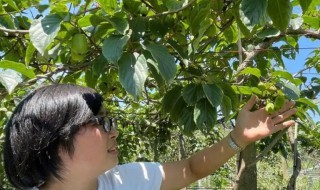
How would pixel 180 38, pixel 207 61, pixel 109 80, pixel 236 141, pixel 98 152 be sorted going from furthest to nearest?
pixel 109 80 < pixel 207 61 < pixel 180 38 < pixel 236 141 < pixel 98 152

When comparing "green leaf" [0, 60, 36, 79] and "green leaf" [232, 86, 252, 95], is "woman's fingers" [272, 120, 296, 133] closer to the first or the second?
"green leaf" [232, 86, 252, 95]

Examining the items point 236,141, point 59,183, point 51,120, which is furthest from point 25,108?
point 236,141

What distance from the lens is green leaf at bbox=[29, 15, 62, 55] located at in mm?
1021

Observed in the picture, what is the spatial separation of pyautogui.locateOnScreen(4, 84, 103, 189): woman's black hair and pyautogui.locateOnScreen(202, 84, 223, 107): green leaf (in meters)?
0.30

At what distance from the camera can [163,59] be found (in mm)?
1070

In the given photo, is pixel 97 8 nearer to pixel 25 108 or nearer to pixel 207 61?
pixel 25 108

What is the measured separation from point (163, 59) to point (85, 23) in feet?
0.85

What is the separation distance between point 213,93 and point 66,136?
39cm

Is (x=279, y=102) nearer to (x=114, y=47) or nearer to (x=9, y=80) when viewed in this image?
(x=114, y=47)

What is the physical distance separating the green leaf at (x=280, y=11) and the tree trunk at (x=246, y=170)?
0.90 meters

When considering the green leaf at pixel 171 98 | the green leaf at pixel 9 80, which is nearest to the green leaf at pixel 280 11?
the green leaf at pixel 171 98

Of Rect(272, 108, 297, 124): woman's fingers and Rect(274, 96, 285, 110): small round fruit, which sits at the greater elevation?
Rect(274, 96, 285, 110): small round fruit

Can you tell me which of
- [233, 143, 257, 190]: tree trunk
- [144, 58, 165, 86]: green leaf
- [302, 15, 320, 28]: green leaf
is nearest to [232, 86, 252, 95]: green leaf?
[144, 58, 165, 86]: green leaf

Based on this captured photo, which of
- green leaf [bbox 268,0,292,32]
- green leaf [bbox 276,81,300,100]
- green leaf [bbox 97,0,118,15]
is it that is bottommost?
green leaf [bbox 276,81,300,100]
